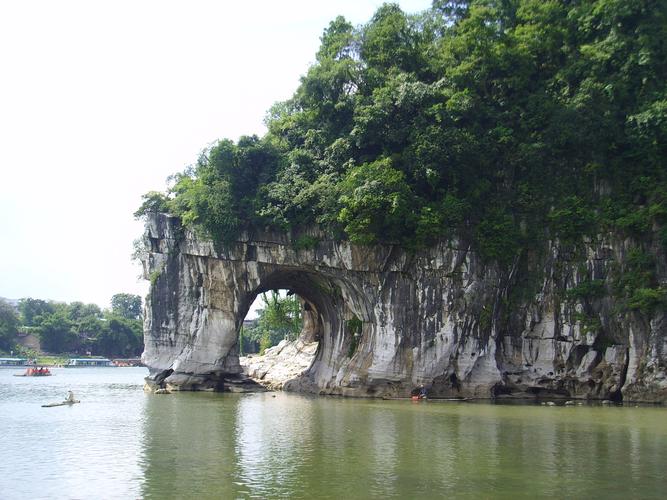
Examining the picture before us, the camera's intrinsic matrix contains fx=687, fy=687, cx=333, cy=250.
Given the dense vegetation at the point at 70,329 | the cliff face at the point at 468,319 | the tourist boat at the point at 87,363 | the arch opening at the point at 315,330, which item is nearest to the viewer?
the cliff face at the point at 468,319

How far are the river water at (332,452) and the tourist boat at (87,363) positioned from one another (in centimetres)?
4269

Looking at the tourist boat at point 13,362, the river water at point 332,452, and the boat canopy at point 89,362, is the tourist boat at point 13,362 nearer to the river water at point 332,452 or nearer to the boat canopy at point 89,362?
the boat canopy at point 89,362

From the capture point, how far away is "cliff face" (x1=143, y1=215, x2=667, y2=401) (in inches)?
1008

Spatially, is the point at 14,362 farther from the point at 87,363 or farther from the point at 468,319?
the point at 468,319

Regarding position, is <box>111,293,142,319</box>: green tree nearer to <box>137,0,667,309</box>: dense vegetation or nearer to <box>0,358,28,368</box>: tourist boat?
<box>0,358,28,368</box>: tourist boat

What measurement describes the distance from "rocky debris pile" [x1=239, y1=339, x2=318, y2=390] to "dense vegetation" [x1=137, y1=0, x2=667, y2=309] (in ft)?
30.0

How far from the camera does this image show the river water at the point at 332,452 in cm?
1105

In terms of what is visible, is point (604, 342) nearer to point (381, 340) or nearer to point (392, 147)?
point (381, 340)

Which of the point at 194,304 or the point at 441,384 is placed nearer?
the point at 441,384

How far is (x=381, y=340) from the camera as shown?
1048 inches

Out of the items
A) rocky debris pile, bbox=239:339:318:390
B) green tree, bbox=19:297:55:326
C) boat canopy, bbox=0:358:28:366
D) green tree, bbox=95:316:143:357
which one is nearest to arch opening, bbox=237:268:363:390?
rocky debris pile, bbox=239:339:318:390

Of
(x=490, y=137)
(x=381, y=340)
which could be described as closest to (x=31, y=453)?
(x=381, y=340)

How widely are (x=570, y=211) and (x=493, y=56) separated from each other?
6824 millimetres

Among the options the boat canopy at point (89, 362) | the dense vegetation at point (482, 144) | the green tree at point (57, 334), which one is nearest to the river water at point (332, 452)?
the dense vegetation at point (482, 144)
